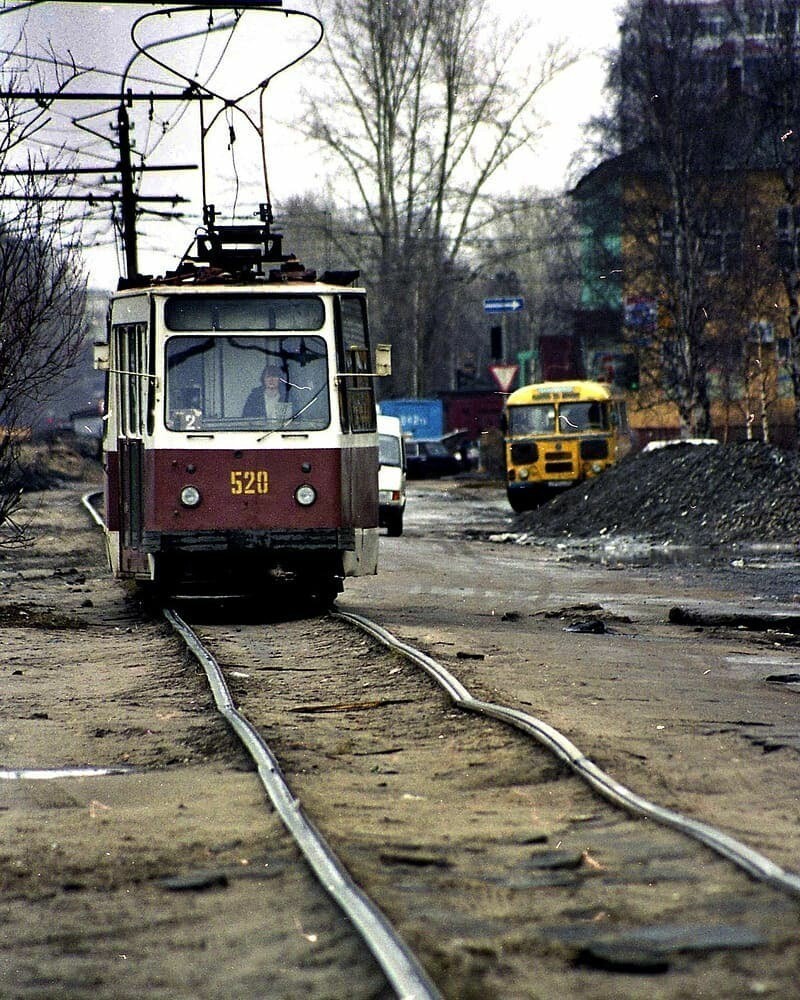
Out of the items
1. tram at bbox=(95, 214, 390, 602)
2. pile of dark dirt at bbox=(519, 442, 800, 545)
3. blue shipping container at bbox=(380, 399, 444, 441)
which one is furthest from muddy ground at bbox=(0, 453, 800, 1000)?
blue shipping container at bbox=(380, 399, 444, 441)

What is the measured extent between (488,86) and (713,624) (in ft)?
123

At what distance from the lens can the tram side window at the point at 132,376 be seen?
1413 centimetres

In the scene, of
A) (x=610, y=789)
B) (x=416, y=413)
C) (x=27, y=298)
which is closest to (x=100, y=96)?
(x=27, y=298)

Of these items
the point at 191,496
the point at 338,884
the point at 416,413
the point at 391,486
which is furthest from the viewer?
the point at 416,413

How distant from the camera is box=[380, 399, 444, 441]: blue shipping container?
5681cm

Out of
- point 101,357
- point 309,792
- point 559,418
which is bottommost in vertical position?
point 309,792

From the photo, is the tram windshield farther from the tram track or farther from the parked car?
the parked car

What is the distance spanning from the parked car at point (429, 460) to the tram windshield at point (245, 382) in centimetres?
4373

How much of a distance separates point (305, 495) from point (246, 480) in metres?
0.51

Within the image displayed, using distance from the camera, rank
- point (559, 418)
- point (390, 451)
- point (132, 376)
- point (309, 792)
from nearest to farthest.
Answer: point (309, 792)
point (132, 376)
point (390, 451)
point (559, 418)

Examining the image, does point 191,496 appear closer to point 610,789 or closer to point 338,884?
point 610,789

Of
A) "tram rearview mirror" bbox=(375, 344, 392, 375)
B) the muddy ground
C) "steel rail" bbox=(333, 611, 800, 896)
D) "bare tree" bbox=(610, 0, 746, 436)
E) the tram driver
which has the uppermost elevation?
"bare tree" bbox=(610, 0, 746, 436)

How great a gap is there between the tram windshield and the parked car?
1722 inches

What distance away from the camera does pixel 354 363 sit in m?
14.1
